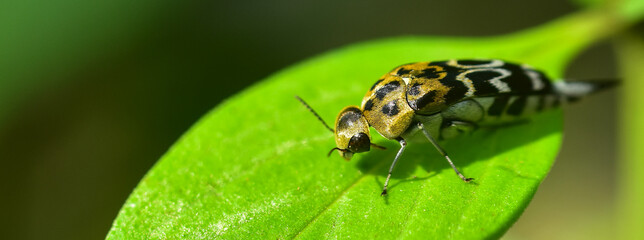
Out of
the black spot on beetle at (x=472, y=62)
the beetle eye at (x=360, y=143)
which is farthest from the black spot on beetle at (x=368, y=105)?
the black spot on beetle at (x=472, y=62)

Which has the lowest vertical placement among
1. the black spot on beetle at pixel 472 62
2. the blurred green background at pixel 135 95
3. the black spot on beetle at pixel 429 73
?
the blurred green background at pixel 135 95

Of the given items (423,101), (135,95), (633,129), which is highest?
(423,101)

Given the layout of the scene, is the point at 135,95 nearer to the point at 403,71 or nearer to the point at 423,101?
the point at 403,71

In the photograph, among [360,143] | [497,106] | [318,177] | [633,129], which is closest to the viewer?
[318,177]

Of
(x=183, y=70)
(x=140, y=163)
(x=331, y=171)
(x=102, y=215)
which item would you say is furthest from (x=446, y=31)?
(x=331, y=171)

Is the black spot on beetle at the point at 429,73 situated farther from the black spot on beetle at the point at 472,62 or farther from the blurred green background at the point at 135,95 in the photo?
the blurred green background at the point at 135,95

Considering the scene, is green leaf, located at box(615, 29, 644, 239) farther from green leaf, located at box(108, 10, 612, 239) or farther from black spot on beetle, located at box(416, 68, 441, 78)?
black spot on beetle, located at box(416, 68, 441, 78)

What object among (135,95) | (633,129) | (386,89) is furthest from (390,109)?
(135,95)
